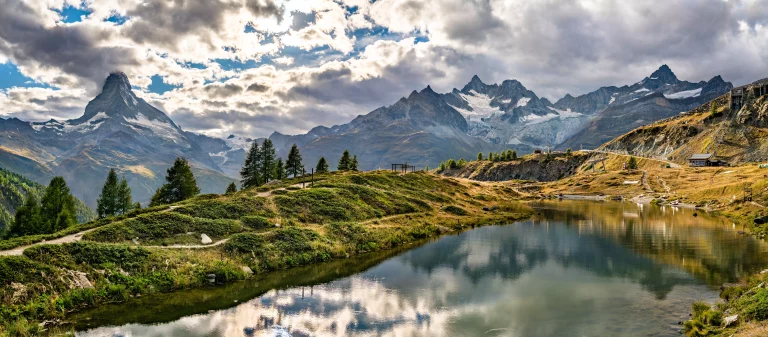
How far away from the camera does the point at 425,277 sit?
50344 millimetres

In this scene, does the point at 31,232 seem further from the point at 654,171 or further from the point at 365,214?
the point at 654,171

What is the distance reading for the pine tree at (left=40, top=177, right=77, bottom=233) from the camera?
289 ft

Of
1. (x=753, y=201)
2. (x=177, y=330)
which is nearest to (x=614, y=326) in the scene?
(x=177, y=330)

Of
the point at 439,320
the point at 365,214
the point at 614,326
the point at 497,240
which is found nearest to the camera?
the point at 614,326

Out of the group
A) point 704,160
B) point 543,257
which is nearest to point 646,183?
point 704,160

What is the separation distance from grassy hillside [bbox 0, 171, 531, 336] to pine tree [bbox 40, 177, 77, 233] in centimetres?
3818

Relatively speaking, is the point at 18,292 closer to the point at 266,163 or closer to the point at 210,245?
the point at 210,245

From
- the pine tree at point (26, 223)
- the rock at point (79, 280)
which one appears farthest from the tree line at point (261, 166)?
the rock at point (79, 280)

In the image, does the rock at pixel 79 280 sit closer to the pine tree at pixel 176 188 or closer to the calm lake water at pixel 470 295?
the calm lake water at pixel 470 295

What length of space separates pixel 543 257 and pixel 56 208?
96.5 meters

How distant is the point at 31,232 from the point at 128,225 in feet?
165

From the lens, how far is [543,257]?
2456 inches

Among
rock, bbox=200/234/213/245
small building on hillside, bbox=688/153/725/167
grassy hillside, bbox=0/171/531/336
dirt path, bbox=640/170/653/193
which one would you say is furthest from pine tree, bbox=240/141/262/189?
small building on hillside, bbox=688/153/725/167

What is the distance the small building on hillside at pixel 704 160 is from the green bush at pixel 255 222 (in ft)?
649
